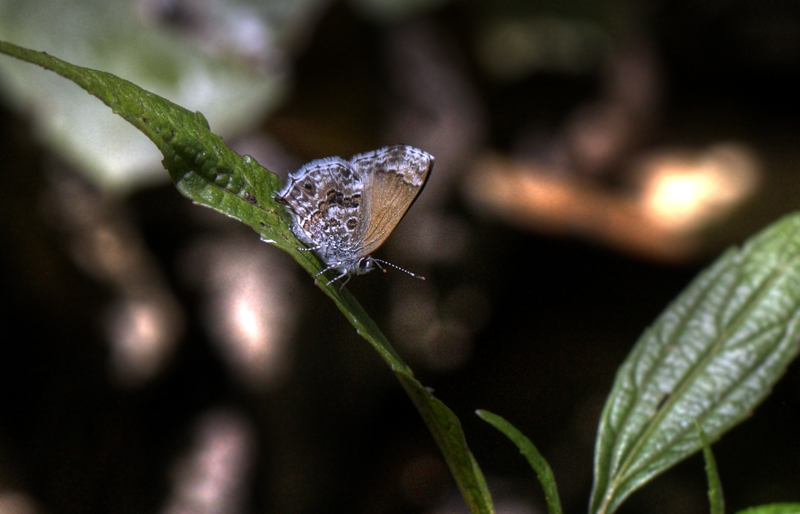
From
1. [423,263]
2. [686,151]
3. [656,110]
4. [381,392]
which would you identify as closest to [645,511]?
[381,392]

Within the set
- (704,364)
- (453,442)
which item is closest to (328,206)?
(453,442)

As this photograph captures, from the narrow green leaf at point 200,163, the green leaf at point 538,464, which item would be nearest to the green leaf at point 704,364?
the green leaf at point 538,464

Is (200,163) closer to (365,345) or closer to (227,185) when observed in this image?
(227,185)

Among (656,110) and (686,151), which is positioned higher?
(656,110)

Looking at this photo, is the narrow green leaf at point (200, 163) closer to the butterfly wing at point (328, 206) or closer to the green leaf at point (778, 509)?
the butterfly wing at point (328, 206)

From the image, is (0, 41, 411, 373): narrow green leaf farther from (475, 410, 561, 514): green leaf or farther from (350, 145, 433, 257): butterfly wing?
(350, 145, 433, 257): butterfly wing

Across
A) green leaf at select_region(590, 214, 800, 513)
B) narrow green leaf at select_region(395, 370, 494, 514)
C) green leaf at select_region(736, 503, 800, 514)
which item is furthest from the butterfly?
green leaf at select_region(736, 503, 800, 514)

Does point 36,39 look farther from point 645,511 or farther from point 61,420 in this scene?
point 645,511
